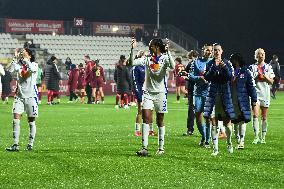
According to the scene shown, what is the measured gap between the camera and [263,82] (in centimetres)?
1752

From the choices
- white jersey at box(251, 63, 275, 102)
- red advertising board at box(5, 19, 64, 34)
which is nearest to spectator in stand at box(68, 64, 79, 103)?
red advertising board at box(5, 19, 64, 34)

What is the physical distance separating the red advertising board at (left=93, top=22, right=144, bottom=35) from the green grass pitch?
36715 mm

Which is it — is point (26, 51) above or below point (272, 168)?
above

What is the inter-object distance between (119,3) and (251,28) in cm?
1149

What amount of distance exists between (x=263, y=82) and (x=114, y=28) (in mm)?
41734

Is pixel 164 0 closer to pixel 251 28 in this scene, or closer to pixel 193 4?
pixel 193 4

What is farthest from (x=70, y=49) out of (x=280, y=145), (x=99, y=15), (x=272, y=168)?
(x=272, y=168)

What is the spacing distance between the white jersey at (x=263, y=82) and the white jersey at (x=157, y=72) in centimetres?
333

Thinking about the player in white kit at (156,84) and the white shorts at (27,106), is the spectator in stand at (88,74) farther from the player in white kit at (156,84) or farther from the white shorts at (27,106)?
the player in white kit at (156,84)

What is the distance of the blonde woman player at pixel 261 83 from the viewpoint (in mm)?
17047

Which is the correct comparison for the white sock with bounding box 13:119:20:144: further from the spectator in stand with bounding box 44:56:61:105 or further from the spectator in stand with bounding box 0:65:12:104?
the spectator in stand with bounding box 0:65:12:104

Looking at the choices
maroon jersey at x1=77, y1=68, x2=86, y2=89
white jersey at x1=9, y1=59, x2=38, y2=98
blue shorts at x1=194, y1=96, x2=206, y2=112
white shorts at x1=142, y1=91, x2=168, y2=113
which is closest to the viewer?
white shorts at x1=142, y1=91, x2=168, y2=113

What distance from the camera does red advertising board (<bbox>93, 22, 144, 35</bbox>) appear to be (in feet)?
188

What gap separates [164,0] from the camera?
6294 cm
